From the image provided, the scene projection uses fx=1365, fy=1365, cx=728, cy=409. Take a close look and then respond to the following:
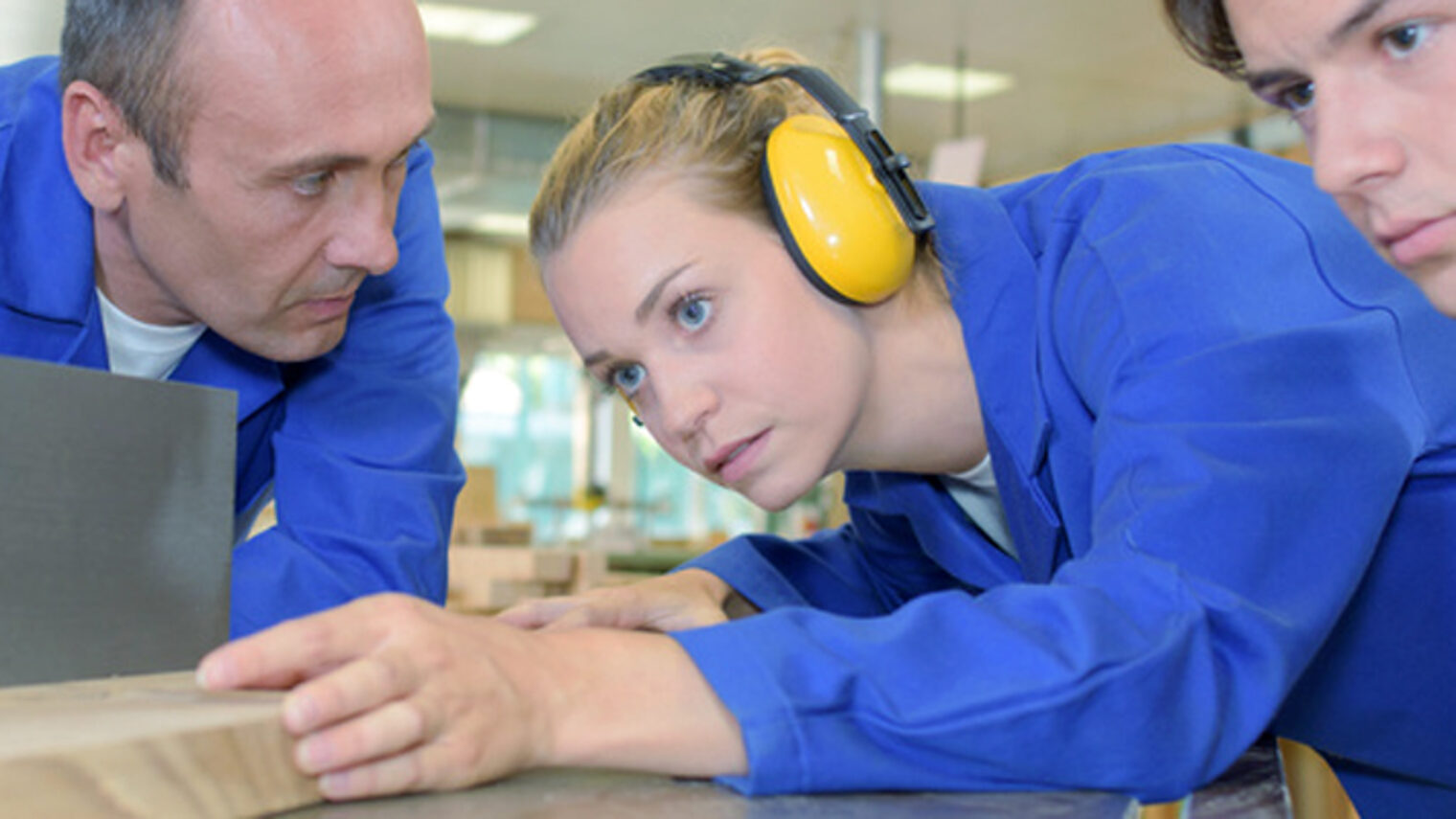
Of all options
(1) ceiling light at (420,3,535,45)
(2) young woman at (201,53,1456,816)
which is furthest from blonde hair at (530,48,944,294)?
(1) ceiling light at (420,3,535,45)

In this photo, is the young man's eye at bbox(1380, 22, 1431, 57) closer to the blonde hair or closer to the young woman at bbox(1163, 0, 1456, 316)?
the young woman at bbox(1163, 0, 1456, 316)

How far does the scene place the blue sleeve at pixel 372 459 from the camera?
4.57 feet

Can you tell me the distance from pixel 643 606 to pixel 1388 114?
72 cm

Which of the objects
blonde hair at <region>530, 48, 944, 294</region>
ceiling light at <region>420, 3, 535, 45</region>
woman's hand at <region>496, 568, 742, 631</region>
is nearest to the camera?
woman's hand at <region>496, 568, 742, 631</region>

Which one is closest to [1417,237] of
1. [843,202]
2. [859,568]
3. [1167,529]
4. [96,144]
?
[1167,529]

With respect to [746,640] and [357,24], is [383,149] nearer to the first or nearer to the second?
[357,24]

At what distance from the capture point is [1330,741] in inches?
45.4

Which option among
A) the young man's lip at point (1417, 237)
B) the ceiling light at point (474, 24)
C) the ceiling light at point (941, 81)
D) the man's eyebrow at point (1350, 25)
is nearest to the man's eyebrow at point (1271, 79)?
the man's eyebrow at point (1350, 25)

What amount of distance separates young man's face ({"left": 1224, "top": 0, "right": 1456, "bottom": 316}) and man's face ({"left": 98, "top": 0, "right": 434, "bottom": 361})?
85 cm

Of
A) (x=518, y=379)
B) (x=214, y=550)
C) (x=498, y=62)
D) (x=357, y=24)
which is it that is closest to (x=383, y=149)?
(x=357, y=24)

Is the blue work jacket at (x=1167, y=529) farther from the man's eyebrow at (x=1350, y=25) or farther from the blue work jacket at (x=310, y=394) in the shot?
the blue work jacket at (x=310, y=394)

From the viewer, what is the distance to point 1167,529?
821 millimetres

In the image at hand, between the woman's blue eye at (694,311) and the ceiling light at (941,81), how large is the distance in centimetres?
647

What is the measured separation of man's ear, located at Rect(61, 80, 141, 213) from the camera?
141 cm
